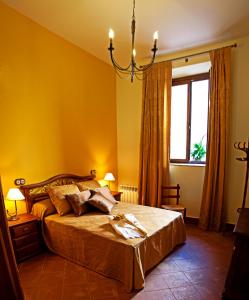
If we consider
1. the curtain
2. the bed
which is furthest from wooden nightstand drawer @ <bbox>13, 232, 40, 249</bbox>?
the curtain

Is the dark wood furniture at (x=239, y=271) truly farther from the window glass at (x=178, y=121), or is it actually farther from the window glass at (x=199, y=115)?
the window glass at (x=178, y=121)

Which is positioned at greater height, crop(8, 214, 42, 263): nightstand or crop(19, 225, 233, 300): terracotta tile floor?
crop(8, 214, 42, 263): nightstand

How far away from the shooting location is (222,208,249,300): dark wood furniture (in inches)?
57.7

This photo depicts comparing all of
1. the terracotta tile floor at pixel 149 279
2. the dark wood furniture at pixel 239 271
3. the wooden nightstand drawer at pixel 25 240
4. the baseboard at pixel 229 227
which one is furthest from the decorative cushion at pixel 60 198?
the baseboard at pixel 229 227

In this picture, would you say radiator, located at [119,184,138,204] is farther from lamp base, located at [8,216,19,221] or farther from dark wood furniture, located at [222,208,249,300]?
dark wood furniture, located at [222,208,249,300]

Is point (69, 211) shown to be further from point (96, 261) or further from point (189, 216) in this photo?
point (189, 216)

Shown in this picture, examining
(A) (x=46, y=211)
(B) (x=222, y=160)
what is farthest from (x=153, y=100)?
(A) (x=46, y=211)

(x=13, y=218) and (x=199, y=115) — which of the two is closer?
(x=13, y=218)

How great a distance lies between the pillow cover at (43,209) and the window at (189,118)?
7.97 ft

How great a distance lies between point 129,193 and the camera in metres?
4.23

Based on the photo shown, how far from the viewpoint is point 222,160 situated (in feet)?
10.3

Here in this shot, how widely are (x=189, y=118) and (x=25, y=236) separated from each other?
3294mm

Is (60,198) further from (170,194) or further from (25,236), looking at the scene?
(170,194)

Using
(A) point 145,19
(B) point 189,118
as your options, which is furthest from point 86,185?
(A) point 145,19
